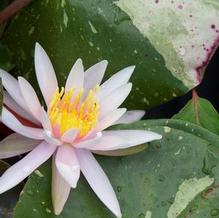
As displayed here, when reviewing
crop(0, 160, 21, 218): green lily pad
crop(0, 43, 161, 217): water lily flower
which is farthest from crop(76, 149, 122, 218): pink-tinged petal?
crop(0, 160, 21, 218): green lily pad

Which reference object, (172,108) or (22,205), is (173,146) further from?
(172,108)

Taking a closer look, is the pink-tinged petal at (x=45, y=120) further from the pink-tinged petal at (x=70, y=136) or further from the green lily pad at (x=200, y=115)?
the green lily pad at (x=200, y=115)

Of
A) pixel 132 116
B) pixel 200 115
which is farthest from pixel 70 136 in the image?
pixel 200 115

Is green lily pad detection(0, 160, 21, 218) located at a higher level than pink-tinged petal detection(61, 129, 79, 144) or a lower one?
lower

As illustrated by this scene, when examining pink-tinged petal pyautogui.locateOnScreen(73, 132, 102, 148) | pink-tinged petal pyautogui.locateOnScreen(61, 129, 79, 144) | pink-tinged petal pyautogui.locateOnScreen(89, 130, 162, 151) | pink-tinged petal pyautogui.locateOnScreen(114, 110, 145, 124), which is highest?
pink-tinged petal pyautogui.locateOnScreen(61, 129, 79, 144)

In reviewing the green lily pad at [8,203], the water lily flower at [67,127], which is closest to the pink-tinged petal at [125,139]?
the water lily flower at [67,127]

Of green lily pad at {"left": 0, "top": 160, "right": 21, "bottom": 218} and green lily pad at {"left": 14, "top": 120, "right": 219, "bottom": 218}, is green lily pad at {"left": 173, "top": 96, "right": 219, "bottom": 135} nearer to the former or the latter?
green lily pad at {"left": 14, "top": 120, "right": 219, "bottom": 218}

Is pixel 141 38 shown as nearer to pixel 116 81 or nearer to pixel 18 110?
pixel 116 81
